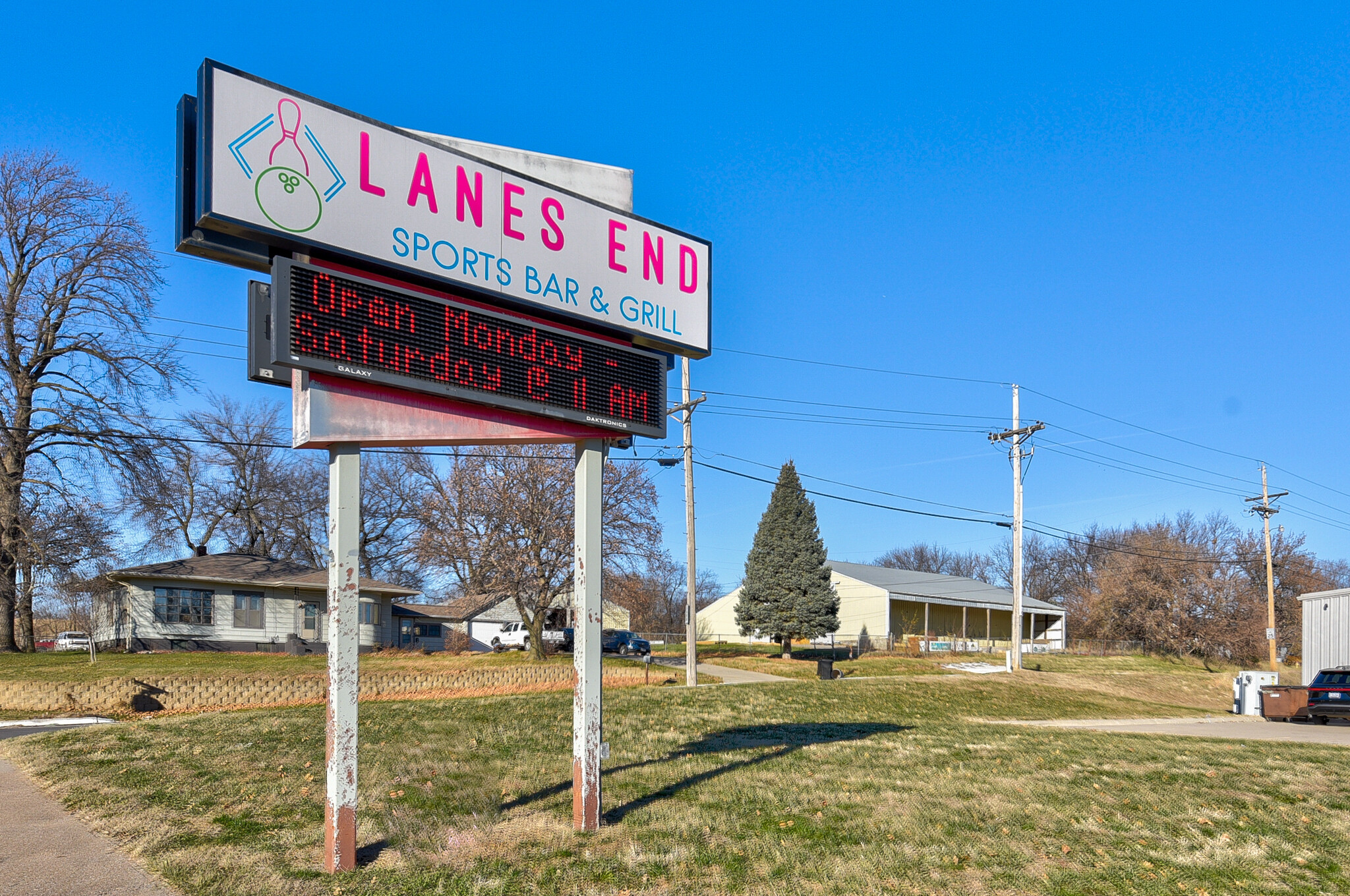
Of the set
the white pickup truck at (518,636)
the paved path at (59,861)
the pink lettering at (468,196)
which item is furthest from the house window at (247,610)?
the pink lettering at (468,196)

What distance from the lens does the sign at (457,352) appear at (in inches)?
274

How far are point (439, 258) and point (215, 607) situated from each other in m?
35.6

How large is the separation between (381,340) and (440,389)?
0.62 metres

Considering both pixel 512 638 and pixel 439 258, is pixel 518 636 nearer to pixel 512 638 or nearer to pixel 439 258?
pixel 512 638

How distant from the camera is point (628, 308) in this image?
960 cm

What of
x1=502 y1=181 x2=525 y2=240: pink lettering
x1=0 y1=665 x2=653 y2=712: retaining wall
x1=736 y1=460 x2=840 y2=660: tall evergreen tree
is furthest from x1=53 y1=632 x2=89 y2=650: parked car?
x1=502 y1=181 x2=525 y2=240: pink lettering

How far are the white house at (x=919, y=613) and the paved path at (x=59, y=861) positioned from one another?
45302 mm

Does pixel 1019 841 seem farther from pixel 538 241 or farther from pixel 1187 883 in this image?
pixel 538 241

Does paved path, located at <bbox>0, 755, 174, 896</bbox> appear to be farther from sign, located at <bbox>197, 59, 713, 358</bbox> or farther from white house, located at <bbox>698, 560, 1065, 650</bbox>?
white house, located at <bbox>698, 560, 1065, 650</bbox>

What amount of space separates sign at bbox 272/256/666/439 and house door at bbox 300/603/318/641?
35.7 metres

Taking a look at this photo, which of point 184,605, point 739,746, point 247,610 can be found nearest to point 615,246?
point 739,746

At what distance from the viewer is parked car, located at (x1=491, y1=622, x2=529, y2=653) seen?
159ft

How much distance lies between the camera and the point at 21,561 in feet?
104

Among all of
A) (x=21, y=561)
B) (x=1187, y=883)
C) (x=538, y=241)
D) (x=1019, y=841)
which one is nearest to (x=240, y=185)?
(x=538, y=241)
